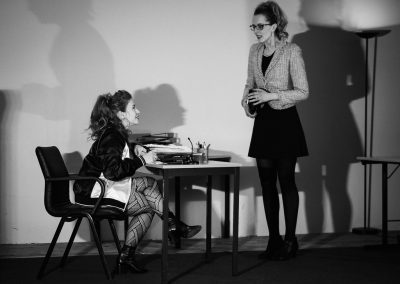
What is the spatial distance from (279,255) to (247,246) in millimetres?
666

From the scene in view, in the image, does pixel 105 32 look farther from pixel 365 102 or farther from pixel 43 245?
pixel 365 102

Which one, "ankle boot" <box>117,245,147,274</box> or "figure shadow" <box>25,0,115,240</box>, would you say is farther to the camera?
"figure shadow" <box>25,0,115,240</box>

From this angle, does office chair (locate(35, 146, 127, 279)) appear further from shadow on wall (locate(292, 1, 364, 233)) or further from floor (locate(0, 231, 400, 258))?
shadow on wall (locate(292, 1, 364, 233))

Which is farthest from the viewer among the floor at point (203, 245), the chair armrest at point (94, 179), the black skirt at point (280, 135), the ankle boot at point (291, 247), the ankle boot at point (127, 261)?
the floor at point (203, 245)

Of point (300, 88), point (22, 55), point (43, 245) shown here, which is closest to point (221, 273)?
point (300, 88)

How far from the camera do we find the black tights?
155 inches

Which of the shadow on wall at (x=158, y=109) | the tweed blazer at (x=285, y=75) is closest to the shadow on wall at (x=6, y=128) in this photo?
the shadow on wall at (x=158, y=109)

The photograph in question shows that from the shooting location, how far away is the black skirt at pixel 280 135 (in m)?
3.90

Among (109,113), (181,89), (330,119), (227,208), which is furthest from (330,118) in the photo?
(109,113)

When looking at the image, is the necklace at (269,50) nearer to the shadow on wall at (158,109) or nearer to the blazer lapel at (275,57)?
the blazer lapel at (275,57)

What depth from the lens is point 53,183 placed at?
11.4 ft

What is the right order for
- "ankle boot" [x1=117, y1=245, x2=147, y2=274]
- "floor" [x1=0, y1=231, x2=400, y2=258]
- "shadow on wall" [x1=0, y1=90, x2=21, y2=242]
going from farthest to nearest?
"shadow on wall" [x1=0, y1=90, x2=21, y2=242] → "floor" [x1=0, y1=231, x2=400, y2=258] → "ankle boot" [x1=117, y1=245, x2=147, y2=274]

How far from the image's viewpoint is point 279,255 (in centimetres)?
399

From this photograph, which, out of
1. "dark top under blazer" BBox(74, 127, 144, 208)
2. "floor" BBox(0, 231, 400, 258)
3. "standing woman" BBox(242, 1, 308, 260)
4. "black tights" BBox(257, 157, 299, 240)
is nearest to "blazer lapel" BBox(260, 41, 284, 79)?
"standing woman" BBox(242, 1, 308, 260)
